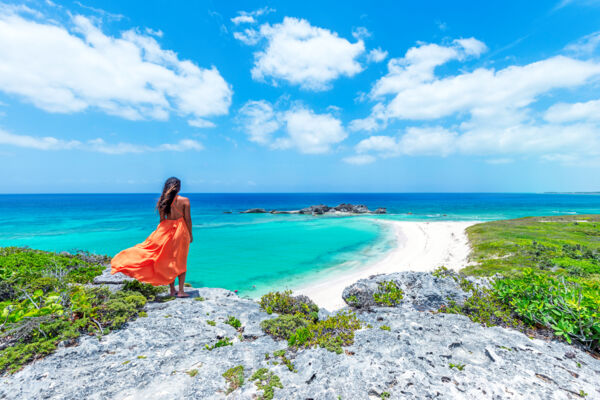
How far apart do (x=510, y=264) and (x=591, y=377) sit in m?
11.4

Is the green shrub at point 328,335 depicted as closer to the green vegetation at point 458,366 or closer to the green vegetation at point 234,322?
the green vegetation at point 234,322

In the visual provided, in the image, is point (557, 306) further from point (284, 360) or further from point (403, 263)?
point (403, 263)

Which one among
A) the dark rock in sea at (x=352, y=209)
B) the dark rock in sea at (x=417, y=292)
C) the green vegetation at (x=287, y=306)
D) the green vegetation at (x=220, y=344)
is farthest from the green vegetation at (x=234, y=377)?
the dark rock in sea at (x=352, y=209)

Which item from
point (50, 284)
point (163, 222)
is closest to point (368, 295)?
point (163, 222)

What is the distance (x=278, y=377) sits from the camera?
389cm

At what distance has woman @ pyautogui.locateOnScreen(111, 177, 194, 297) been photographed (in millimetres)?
6215

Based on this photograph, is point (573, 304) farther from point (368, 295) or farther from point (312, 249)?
point (312, 249)

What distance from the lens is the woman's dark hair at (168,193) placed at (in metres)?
6.36

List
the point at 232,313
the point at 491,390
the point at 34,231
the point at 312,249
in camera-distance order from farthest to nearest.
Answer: the point at 34,231 < the point at 312,249 < the point at 232,313 < the point at 491,390

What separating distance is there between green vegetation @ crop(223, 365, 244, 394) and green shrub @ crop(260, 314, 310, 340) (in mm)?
1352

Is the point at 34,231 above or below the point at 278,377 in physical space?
below

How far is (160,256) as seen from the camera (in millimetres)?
6387

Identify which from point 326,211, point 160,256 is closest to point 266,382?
point 160,256

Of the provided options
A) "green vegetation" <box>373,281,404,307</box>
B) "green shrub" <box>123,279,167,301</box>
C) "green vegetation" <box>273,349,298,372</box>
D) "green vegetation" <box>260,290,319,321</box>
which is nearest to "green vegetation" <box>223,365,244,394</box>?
"green vegetation" <box>273,349,298,372</box>
